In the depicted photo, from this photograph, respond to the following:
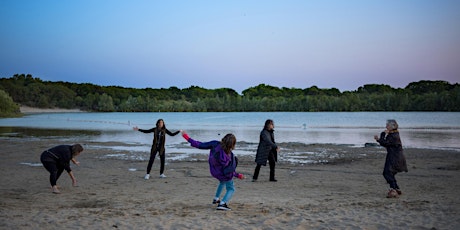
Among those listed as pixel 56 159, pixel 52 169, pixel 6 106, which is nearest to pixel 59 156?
pixel 56 159

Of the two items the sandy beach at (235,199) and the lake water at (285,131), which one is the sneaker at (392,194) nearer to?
the sandy beach at (235,199)

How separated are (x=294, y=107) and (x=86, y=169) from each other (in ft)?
559

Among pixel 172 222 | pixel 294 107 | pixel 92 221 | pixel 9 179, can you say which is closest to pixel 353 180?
pixel 172 222

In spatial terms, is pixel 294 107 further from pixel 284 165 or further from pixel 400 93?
pixel 284 165

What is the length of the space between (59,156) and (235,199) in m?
4.44

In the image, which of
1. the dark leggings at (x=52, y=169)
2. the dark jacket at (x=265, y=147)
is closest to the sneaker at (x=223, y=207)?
the dark jacket at (x=265, y=147)

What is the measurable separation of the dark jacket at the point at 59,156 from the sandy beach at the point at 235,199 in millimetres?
791

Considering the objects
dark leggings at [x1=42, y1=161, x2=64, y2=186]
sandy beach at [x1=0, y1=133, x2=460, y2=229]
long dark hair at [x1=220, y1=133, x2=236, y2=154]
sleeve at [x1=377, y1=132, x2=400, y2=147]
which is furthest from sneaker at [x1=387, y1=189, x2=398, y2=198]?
dark leggings at [x1=42, y1=161, x2=64, y2=186]

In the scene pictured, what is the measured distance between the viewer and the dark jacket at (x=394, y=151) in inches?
391

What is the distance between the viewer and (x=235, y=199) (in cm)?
988

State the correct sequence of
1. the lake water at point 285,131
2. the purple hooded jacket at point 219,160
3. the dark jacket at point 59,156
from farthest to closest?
1. the lake water at point 285,131
2. the dark jacket at point 59,156
3. the purple hooded jacket at point 219,160

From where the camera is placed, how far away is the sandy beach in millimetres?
7297

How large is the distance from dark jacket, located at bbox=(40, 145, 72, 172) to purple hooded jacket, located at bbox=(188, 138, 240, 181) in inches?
160

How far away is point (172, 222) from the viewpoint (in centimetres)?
726
